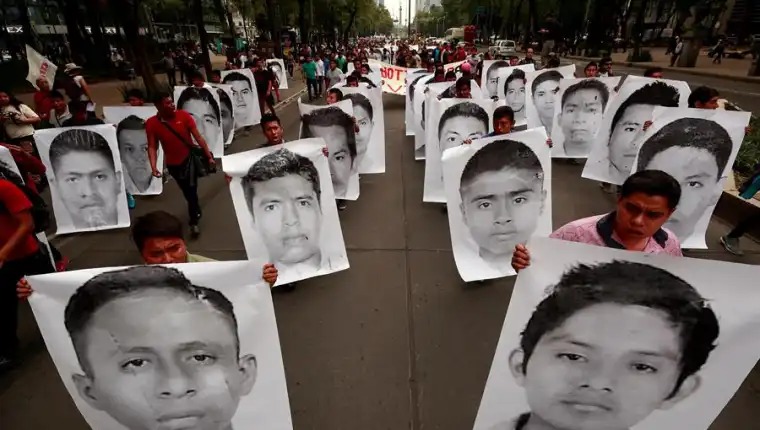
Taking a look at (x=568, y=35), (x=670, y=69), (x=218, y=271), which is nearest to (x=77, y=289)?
(x=218, y=271)

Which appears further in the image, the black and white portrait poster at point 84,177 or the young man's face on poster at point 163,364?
the black and white portrait poster at point 84,177

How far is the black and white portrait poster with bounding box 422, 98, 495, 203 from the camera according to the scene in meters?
5.49

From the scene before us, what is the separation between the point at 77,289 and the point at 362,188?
5.00m

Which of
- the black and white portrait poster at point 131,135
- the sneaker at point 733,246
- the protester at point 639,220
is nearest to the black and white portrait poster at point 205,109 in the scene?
the black and white portrait poster at point 131,135

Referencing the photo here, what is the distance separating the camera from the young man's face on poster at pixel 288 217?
3.74m

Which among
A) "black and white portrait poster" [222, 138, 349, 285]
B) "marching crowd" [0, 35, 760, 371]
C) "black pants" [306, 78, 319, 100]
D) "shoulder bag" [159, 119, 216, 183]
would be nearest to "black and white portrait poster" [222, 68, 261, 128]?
"marching crowd" [0, 35, 760, 371]

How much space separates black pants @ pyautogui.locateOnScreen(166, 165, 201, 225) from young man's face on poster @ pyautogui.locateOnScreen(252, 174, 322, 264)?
1.79 m

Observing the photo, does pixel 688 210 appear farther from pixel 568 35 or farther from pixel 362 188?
pixel 568 35

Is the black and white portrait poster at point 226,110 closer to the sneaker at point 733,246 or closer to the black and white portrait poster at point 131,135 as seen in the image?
the black and white portrait poster at point 131,135

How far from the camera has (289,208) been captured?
12.5 ft

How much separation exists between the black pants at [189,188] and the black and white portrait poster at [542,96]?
233 inches

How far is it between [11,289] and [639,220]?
13.0 feet

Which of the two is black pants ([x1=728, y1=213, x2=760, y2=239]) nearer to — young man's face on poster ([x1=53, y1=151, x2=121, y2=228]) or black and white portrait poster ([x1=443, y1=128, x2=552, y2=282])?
black and white portrait poster ([x1=443, y1=128, x2=552, y2=282])

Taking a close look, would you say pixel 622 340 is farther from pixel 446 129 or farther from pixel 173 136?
pixel 173 136
